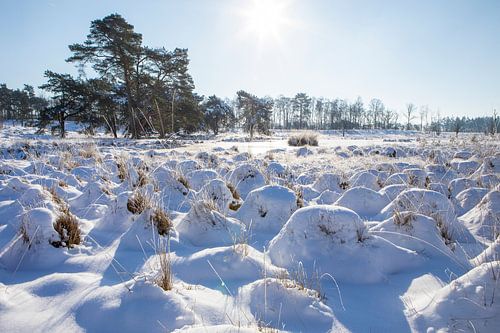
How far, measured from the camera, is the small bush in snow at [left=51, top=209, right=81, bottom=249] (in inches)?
89.6

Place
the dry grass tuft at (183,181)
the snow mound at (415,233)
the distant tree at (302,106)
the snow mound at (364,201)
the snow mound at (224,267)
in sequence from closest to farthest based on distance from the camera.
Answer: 1. the snow mound at (224,267)
2. the snow mound at (415,233)
3. the snow mound at (364,201)
4. the dry grass tuft at (183,181)
5. the distant tree at (302,106)

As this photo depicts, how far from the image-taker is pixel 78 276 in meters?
1.84

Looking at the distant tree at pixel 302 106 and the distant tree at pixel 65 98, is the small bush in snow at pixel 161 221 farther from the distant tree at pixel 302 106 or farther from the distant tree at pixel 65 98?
the distant tree at pixel 302 106

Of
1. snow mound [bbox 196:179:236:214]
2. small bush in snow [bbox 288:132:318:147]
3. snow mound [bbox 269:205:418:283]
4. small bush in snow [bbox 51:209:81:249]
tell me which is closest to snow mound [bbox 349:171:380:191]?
snow mound [bbox 196:179:236:214]

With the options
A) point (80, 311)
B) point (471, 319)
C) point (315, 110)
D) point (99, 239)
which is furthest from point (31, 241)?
point (315, 110)

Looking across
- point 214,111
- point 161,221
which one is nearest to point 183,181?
point 161,221

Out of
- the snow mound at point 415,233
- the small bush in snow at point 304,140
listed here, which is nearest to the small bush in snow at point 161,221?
the snow mound at point 415,233

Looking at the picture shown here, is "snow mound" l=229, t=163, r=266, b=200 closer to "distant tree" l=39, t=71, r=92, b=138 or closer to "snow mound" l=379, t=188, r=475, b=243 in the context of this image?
"snow mound" l=379, t=188, r=475, b=243

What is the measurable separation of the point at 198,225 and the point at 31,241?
4.08 ft

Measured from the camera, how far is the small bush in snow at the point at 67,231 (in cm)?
227

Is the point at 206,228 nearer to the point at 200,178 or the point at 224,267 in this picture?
the point at 224,267

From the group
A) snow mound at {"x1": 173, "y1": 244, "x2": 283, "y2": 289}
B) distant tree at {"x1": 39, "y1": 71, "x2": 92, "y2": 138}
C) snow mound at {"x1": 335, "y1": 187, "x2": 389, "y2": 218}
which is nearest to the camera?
snow mound at {"x1": 173, "y1": 244, "x2": 283, "y2": 289}

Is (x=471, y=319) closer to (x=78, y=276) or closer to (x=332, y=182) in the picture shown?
(x=78, y=276)

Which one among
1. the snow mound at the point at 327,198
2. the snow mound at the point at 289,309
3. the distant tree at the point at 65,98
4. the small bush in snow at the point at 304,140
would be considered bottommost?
the snow mound at the point at 289,309
